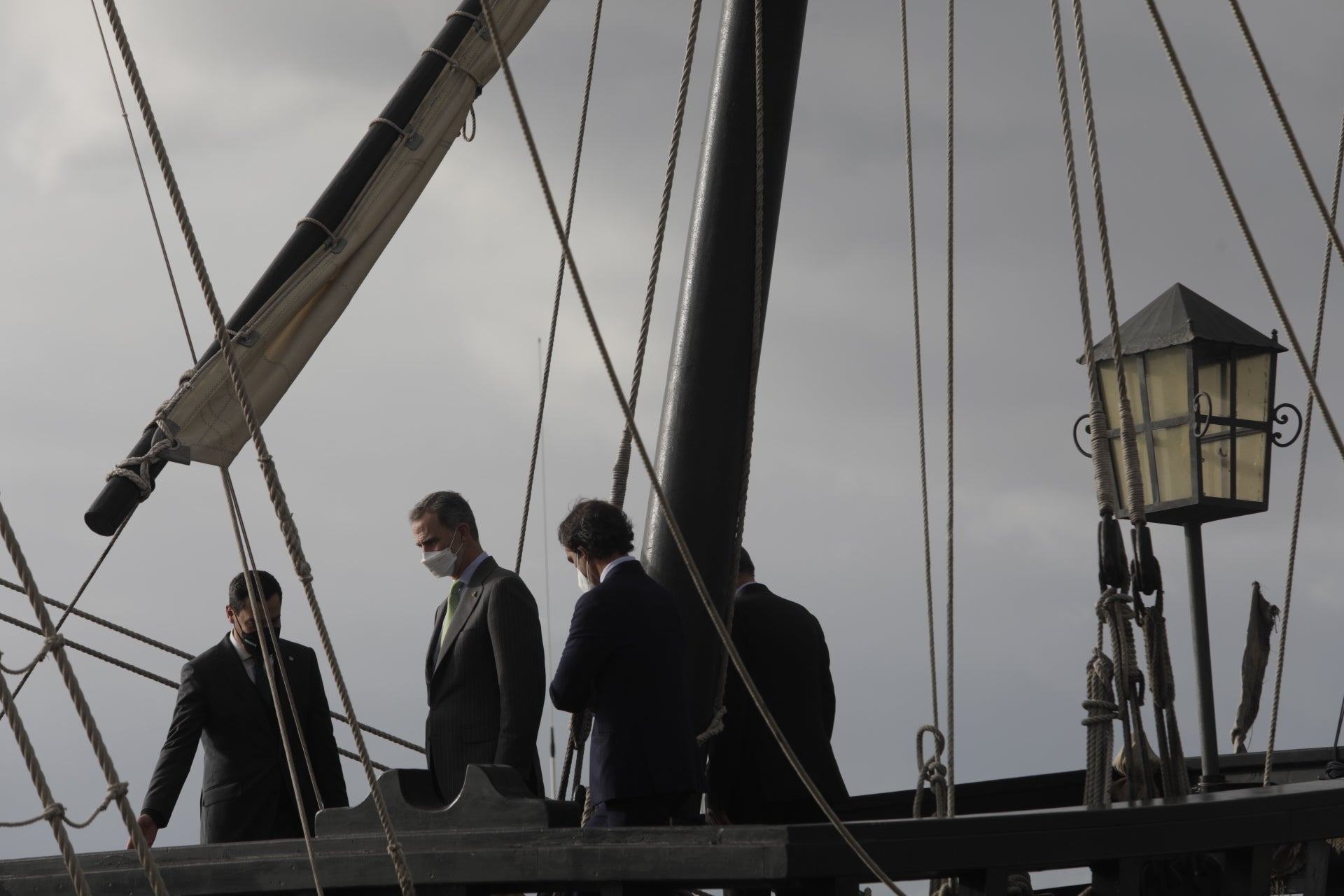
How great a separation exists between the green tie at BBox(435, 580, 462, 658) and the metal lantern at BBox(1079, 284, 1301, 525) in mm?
2965

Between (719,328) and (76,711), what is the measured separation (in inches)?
111

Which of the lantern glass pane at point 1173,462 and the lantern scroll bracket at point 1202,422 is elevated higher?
the lantern scroll bracket at point 1202,422

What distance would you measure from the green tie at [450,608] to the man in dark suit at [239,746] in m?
0.71

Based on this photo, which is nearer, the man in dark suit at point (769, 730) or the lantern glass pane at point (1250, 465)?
the man in dark suit at point (769, 730)

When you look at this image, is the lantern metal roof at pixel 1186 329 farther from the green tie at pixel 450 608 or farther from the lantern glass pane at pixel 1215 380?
the green tie at pixel 450 608

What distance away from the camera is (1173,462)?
6777mm

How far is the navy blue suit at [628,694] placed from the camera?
4.39 meters

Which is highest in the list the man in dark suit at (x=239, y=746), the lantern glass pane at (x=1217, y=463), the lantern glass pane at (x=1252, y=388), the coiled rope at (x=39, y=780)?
the lantern glass pane at (x=1252, y=388)

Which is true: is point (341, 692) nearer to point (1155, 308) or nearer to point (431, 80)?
Result: point (431, 80)

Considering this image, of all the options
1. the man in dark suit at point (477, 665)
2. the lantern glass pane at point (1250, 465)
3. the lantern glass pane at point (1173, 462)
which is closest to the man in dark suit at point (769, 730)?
the man in dark suit at point (477, 665)

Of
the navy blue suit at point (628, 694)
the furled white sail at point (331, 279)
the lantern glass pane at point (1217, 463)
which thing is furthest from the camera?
the lantern glass pane at point (1217, 463)

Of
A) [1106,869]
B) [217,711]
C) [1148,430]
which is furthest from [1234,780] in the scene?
[217,711]

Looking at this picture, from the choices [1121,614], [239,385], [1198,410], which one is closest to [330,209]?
[239,385]

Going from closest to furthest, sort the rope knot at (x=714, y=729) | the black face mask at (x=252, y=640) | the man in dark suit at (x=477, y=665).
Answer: the man in dark suit at (x=477, y=665) → the rope knot at (x=714, y=729) → the black face mask at (x=252, y=640)
